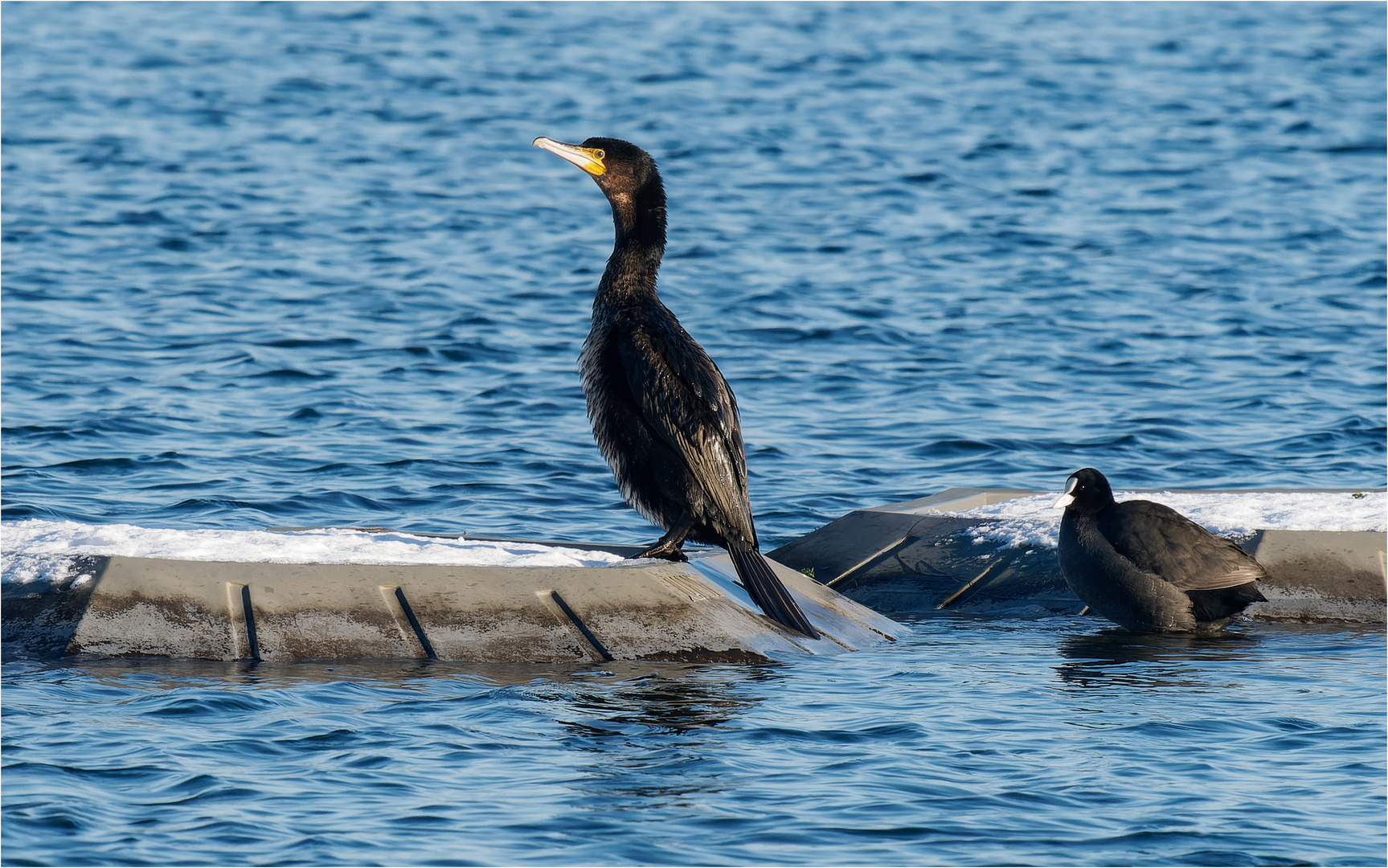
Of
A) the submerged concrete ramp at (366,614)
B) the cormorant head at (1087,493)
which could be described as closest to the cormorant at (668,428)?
the submerged concrete ramp at (366,614)

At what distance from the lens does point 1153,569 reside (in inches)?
366

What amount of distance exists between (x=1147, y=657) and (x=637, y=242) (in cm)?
358

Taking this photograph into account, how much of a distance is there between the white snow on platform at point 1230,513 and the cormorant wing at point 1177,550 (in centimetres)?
45

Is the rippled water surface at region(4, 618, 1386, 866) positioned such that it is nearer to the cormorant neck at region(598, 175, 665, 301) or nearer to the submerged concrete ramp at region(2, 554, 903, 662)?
the submerged concrete ramp at region(2, 554, 903, 662)

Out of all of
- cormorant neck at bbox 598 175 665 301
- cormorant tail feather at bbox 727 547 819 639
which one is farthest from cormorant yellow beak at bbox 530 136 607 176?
cormorant tail feather at bbox 727 547 819 639

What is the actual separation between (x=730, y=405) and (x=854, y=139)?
22872mm

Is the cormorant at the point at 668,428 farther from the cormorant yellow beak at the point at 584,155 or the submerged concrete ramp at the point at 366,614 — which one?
the cormorant yellow beak at the point at 584,155

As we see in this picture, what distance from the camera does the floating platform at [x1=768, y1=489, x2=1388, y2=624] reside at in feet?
31.8

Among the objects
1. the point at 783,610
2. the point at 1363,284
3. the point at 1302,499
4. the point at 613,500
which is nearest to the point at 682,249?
the point at 1363,284

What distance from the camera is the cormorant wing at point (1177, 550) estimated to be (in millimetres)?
9258

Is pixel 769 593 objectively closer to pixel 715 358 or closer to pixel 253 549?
pixel 253 549

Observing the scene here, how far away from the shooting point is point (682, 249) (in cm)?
2259

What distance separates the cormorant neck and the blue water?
7.31 ft

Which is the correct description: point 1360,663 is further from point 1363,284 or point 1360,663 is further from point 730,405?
point 1363,284
